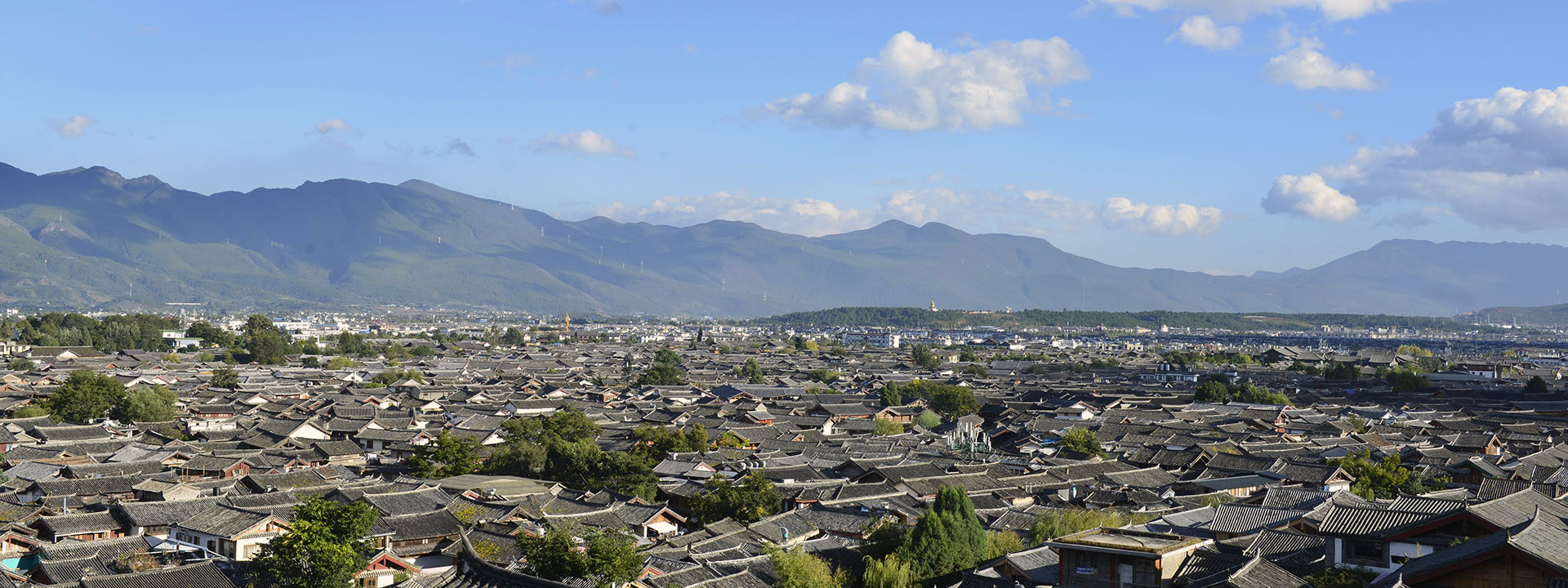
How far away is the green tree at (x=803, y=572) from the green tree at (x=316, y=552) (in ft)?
15.6

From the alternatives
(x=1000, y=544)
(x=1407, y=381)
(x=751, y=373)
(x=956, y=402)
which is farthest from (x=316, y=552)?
(x=1407, y=381)

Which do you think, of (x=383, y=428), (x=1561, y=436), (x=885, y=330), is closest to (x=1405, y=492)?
(x=1561, y=436)

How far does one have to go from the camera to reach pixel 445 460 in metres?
25.3

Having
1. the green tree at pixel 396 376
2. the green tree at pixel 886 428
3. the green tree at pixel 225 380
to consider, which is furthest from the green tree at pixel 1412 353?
the green tree at pixel 225 380

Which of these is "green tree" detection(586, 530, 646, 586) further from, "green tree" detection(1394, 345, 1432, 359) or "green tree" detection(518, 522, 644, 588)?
"green tree" detection(1394, 345, 1432, 359)

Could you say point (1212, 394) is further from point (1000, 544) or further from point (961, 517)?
point (961, 517)

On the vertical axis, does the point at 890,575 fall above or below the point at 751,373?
above

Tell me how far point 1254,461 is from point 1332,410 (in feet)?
50.5

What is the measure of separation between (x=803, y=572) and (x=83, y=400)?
2469 centimetres

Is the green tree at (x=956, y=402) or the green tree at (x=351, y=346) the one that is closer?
the green tree at (x=956, y=402)

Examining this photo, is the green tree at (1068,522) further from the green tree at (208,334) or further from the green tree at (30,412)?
the green tree at (208,334)

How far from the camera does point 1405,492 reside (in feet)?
67.1

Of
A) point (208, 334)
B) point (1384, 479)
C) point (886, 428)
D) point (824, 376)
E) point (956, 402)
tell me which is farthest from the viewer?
point (208, 334)

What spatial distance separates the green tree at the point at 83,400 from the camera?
31.8 meters
